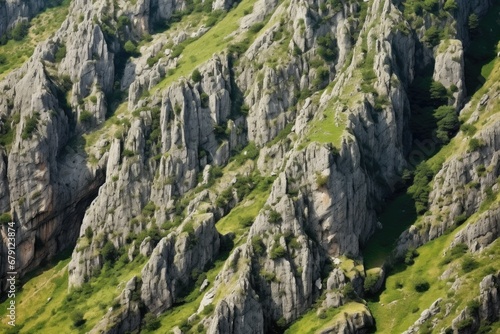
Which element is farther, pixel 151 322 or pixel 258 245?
pixel 258 245

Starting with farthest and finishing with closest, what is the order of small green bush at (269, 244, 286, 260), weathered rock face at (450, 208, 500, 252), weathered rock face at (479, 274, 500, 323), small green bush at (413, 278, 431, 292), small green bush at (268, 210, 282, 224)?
small green bush at (268, 210, 282, 224) → small green bush at (269, 244, 286, 260) → weathered rock face at (450, 208, 500, 252) → small green bush at (413, 278, 431, 292) → weathered rock face at (479, 274, 500, 323)

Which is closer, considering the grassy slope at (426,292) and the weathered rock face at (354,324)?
the grassy slope at (426,292)

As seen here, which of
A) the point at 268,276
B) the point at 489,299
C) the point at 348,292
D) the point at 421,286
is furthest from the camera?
the point at 268,276

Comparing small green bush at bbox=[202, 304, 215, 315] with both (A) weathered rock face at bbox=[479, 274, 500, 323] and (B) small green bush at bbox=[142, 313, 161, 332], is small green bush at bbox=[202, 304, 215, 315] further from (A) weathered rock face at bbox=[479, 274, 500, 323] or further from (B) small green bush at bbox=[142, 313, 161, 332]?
(A) weathered rock face at bbox=[479, 274, 500, 323]

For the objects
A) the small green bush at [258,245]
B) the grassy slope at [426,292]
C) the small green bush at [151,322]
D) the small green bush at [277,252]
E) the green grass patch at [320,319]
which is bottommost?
the grassy slope at [426,292]

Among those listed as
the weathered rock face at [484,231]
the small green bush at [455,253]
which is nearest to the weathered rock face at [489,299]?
the small green bush at [455,253]

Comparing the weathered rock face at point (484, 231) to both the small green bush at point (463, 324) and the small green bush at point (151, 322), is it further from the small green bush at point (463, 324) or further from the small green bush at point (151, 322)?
the small green bush at point (151, 322)

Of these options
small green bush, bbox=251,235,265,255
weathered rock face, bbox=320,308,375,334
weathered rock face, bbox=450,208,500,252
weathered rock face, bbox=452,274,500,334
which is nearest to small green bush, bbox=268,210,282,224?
small green bush, bbox=251,235,265,255

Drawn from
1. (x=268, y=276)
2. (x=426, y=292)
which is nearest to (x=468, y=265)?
(x=426, y=292)

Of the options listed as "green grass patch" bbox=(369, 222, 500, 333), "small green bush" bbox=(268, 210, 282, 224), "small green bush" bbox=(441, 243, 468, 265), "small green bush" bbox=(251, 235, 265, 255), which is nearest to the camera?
"green grass patch" bbox=(369, 222, 500, 333)

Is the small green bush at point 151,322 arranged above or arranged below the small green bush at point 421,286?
above

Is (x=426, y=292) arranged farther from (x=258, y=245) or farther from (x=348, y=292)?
(x=258, y=245)

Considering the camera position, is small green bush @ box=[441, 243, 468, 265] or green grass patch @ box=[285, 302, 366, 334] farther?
small green bush @ box=[441, 243, 468, 265]
